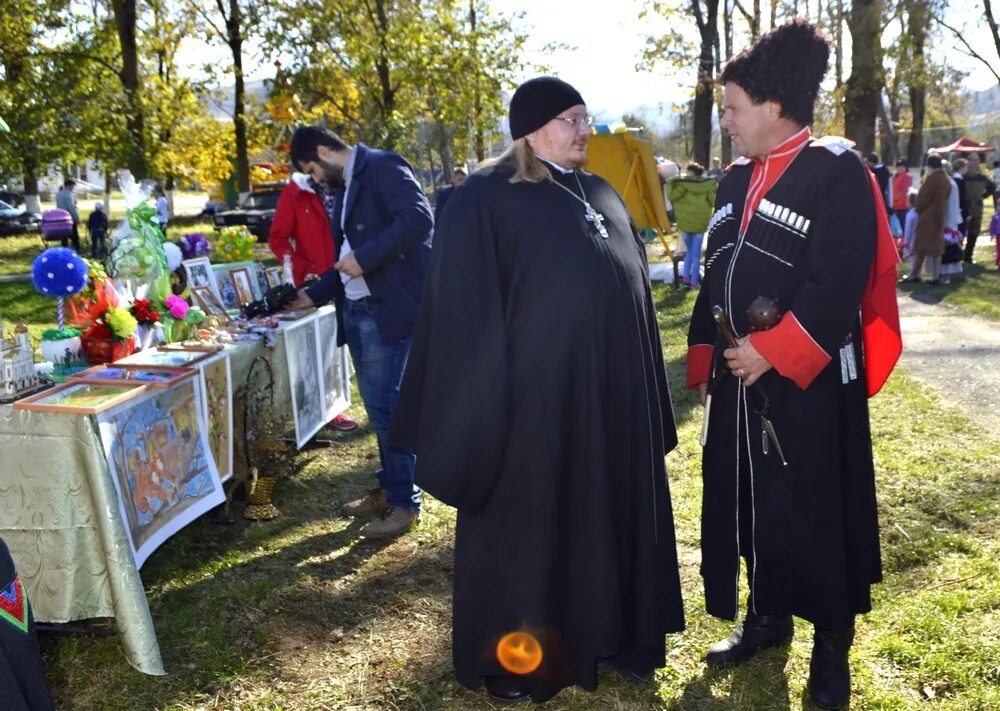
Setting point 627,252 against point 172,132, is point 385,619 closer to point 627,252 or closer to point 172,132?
point 627,252

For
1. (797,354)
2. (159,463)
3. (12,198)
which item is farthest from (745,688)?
(12,198)

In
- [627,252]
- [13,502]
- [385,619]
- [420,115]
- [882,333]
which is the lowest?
[385,619]

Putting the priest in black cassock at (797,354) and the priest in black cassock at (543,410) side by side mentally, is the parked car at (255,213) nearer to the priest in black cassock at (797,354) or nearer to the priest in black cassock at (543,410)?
the priest in black cassock at (543,410)

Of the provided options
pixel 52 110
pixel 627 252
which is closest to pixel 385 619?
pixel 627 252

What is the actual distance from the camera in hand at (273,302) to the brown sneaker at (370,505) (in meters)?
1.16

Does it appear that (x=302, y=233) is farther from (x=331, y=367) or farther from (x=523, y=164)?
(x=523, y=164)

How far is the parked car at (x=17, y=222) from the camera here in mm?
26297

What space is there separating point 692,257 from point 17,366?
929 centimetres

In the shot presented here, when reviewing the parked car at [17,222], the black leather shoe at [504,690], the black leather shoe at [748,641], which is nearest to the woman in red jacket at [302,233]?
the black leather shoe at [504,690]

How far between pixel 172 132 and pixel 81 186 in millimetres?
39778

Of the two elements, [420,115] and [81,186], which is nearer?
[420,115]

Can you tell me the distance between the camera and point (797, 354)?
2.41 metres

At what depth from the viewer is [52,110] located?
20.7 meters

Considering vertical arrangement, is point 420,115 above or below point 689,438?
above
